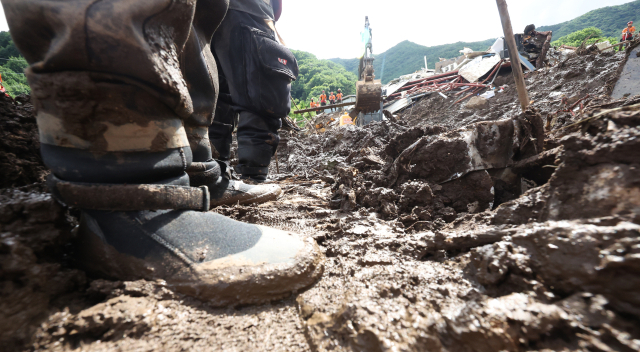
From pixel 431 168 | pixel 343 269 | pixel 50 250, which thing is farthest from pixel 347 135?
pixel 50 250

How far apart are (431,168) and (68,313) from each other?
1523 mm

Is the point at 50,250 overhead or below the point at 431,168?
overhead

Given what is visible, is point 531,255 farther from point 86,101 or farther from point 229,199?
point 229,199

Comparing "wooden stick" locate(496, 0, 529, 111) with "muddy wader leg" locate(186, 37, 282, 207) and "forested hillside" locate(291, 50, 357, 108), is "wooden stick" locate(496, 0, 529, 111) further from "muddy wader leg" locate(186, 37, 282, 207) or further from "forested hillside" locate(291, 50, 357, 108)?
"forested hillside" locate(291, 50, 357, 108)

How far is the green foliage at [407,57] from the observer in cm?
5681

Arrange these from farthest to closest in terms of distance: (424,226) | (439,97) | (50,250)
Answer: (439,97), (424,226), (50,250)

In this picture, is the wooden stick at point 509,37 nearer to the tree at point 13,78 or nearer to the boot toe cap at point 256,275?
the boot toe cap at point 256,275

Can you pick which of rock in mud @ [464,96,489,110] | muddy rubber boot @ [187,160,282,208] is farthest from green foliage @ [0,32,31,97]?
rock in mud @ [464,96,489,110]

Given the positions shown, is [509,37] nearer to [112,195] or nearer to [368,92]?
[368,92]

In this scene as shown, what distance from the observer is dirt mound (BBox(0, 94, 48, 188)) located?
0.94 m

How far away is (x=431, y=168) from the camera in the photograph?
1432 millimetres

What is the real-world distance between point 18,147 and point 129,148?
0.72m

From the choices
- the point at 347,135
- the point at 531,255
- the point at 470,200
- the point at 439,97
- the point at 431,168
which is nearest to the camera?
the point at 531,255

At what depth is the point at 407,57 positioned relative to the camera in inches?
2611
